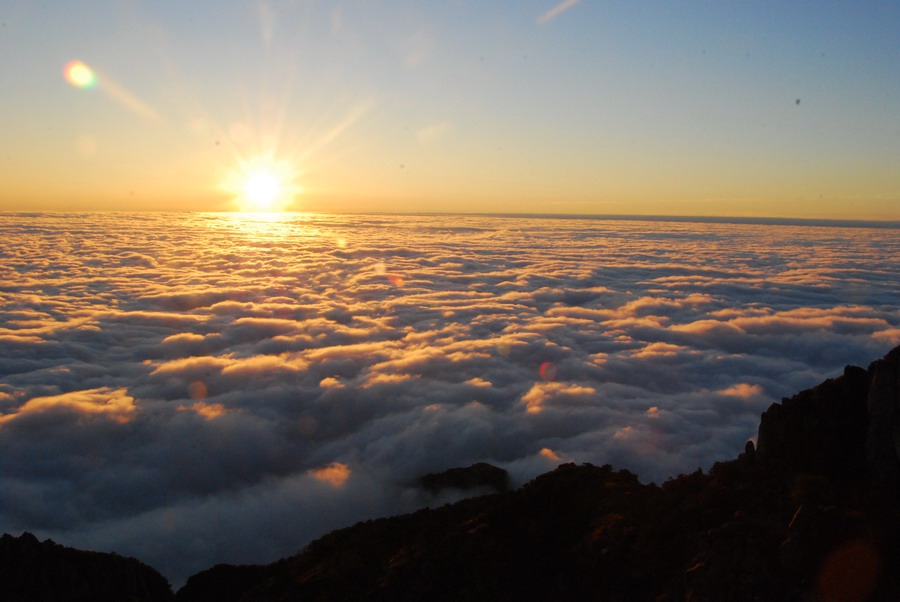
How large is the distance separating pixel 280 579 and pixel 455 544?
13.9 ft

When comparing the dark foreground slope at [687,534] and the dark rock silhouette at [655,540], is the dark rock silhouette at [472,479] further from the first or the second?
the dark foreground slope at [687,534]

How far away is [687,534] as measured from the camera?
842cm

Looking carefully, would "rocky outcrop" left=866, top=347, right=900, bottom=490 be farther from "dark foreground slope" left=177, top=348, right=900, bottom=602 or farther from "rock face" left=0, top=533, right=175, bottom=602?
"rock face" left=0, top=533, right=175, bottom=602

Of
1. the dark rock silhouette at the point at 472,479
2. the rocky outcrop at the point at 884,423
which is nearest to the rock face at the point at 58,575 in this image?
the rocky outcrop at the point at 884,423

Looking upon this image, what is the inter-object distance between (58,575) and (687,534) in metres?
12.4

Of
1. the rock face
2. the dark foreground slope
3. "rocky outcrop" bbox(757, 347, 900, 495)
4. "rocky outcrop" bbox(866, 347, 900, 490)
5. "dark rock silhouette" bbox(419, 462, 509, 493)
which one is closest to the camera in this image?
the dark foreground slope

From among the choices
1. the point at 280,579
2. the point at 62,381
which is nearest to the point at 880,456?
the point at 280,579

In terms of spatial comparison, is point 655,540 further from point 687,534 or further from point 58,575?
point 58,575

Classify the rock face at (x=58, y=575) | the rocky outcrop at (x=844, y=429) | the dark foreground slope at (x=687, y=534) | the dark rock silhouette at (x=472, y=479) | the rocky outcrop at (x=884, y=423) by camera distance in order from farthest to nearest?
the dark rock silhouette at (x=472, y=479), the rock face at (x=58, y=575), the rocky outcrop at (x=844, y=429), the rocky outcrop at (x=884, y=423), the dark foreground slope at (x=687, y=534)

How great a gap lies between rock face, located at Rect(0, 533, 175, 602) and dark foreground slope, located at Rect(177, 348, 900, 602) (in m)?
3.29

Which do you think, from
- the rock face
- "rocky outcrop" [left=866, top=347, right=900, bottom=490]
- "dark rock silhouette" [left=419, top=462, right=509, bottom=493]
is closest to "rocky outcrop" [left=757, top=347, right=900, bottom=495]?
"rocky outcrop" [left=866, top=347, right=900, bottom=490]

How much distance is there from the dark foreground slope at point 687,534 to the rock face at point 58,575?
3287 millimetres

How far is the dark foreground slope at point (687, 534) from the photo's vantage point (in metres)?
6.75

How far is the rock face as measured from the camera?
449 inches
